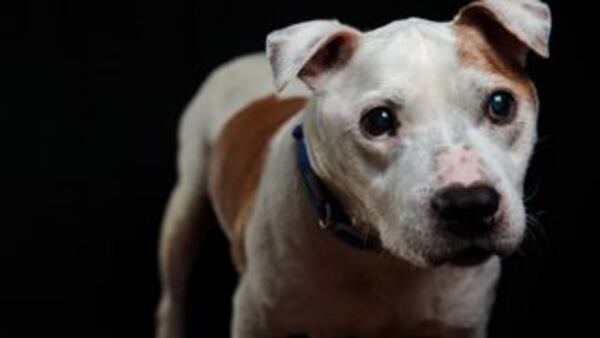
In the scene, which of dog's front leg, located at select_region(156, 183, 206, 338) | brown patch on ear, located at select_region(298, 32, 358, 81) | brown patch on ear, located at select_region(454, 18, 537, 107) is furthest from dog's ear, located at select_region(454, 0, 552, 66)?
dog's front leg, located at select_region(156, 183, 206, 338)

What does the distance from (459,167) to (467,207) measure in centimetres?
5

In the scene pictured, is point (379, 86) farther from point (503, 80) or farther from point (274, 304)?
point (274, 304)

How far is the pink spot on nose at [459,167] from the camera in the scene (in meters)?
1.44

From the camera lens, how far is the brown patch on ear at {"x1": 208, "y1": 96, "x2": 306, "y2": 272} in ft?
6.89

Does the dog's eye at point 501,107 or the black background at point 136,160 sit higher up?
the dog's eye at point 501,107

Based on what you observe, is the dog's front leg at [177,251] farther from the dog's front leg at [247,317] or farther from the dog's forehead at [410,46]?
the dog's forehead at [410,46]

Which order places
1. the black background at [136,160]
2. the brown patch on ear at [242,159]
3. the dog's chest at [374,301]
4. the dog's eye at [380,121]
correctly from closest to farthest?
the dog's eye at [380,121], the dog's chest at [374,301], the brown patch on ear at [242,159], the black background at [136,160]

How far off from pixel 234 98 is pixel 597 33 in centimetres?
76

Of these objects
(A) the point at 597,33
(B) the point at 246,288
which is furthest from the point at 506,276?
(B) the point at 246,288

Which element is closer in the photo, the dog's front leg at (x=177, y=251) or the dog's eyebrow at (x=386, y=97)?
the dog's eyebrow at (x=386, y=97)

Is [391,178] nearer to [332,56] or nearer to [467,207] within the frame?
[467,207]

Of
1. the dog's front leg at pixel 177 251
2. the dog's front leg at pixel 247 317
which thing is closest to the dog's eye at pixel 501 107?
the dog's front leg at pixel 247 317

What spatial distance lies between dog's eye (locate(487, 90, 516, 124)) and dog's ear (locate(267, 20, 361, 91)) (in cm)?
22

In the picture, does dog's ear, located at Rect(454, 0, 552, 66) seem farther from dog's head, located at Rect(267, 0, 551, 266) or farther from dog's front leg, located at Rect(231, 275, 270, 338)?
dog's front leg, located at Rect(231, 275, 270, 338)
